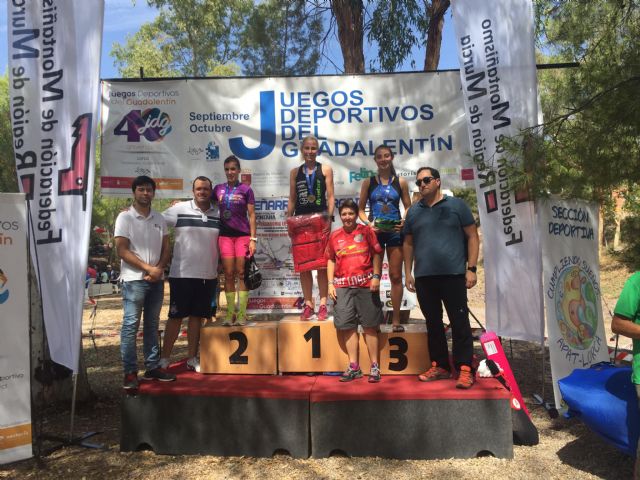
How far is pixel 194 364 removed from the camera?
4996mm

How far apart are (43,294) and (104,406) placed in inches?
64.0

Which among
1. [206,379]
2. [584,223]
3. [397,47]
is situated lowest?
[206,379]

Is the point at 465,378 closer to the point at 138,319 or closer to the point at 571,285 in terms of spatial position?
the point at 571,285

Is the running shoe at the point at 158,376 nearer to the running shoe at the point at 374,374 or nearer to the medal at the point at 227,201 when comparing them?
the medal at the point at 227,201

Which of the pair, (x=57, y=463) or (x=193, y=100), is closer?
(x=57, y=463)

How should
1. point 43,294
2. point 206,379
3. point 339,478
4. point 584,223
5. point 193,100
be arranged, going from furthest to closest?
point 193,100, point 584,223, point 206,379, point 43,294, point 339,478

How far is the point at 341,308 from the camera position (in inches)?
180

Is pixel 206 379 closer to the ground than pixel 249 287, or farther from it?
closer to the ground

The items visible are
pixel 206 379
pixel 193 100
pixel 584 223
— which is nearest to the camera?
pixel 206 379

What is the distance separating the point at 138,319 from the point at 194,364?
0.78 meters

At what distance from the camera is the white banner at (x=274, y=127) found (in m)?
6.54

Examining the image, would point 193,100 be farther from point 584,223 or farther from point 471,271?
point 584,223

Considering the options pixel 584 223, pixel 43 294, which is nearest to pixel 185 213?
pixel 43 294

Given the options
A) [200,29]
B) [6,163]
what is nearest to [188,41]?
[200,29]
